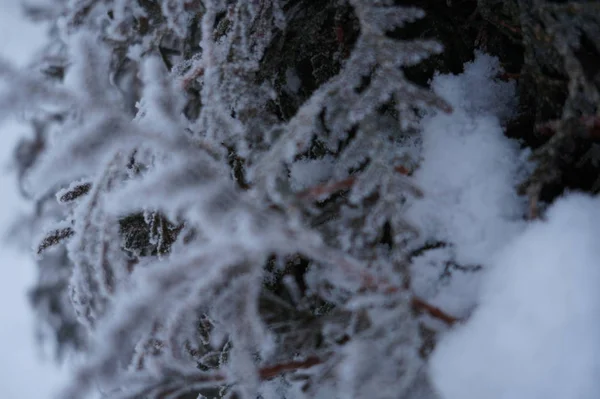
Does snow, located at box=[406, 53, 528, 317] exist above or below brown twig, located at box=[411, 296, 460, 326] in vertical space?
above

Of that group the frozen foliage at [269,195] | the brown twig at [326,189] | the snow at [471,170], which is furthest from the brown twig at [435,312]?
the brown twig at [326,189]

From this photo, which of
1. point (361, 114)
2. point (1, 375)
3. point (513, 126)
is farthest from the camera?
point (1, 375)

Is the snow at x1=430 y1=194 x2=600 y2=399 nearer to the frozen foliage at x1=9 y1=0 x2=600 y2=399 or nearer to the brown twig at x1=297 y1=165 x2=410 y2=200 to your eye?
the frozen foliage at x1=9 y1=0 x2=600 y2=399

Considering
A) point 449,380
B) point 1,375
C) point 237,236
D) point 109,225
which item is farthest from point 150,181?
point 1,375

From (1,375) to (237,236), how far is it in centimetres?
587

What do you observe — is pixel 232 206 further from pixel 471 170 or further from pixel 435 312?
pixel 471 170

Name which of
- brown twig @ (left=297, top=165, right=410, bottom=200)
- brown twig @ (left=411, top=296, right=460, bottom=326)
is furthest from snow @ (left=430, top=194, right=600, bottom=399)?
brown twig @ (left=297, top=165, right=410, bottom=200)

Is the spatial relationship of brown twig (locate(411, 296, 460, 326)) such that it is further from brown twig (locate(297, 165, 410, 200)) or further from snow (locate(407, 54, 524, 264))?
brown twig (locate(297, 165, 410, 200))

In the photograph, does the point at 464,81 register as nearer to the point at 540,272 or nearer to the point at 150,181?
the point at 540,272

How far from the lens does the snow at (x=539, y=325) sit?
0.61m

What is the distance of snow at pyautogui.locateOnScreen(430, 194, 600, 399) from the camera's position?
2.01 ft

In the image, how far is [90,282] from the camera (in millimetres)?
899

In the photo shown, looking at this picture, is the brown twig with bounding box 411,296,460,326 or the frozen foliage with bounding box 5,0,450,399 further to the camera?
the brown twig with bounding box 411,296,460,326

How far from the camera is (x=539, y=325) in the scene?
2.04 ft
